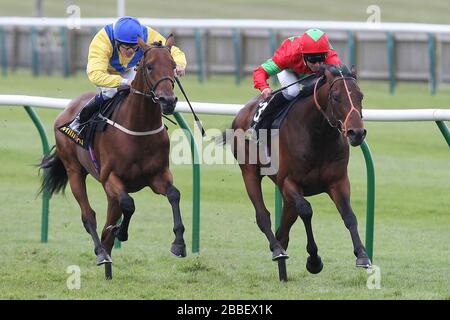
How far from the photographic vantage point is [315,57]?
7.31 metres

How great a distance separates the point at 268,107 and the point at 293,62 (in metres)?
0.31

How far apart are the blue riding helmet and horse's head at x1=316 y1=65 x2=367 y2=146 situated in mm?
1212

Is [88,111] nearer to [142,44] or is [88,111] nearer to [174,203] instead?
[142,44]

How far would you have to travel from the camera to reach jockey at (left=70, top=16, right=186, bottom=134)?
24.4 feet

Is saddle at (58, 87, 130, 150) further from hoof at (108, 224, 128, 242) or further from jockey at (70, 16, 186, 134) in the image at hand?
hoof at (108, 224, 128, 242)

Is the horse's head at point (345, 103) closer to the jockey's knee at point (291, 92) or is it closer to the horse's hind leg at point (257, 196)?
the jockey's knee at point (291, 92)

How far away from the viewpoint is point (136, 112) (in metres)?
7.29

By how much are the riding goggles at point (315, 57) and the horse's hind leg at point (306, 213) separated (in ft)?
2.41

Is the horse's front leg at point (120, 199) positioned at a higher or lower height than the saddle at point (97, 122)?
lower

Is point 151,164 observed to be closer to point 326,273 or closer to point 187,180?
point 326,273

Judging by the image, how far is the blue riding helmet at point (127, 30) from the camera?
24.4ft


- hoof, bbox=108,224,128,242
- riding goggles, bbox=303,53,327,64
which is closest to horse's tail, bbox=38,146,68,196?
hoof, bbox=108,224,128,242

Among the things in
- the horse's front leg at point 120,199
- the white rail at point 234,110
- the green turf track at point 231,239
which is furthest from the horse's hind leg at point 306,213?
the horse's front leg at point 120,199

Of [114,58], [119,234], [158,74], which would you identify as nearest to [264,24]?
[114,58]
